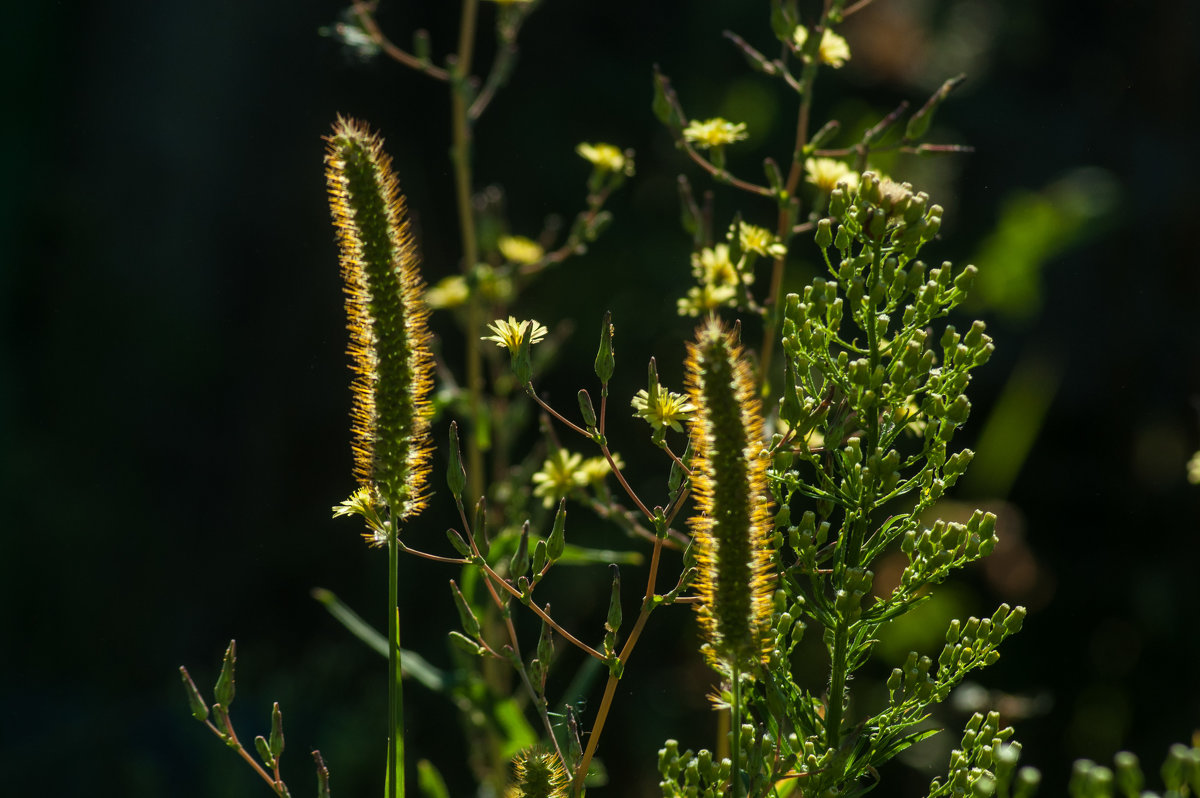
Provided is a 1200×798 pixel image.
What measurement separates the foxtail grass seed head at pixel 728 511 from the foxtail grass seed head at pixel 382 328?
162mm

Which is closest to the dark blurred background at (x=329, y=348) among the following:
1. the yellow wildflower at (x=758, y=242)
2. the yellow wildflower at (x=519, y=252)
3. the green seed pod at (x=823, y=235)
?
the yellow wildflower at (x=519, y=252)

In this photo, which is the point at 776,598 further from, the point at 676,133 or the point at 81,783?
the point at 81,783

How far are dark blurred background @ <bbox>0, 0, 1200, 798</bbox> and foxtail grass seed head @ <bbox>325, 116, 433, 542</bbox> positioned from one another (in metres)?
2.02

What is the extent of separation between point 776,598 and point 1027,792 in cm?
22

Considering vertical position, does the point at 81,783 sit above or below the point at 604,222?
below

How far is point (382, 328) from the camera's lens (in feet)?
2.00

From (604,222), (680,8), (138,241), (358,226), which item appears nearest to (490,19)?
(680,8)

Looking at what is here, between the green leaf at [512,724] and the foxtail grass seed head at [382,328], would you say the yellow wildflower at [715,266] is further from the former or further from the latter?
the green leaf at [512,724]

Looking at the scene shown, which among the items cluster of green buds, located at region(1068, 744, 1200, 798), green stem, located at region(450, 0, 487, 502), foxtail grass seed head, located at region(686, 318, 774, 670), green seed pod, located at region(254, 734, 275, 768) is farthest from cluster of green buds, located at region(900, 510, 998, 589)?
green stem, located at region(450, 0, 487, 502)

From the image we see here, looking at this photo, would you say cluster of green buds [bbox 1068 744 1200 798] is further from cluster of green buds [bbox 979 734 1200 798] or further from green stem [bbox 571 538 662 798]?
green stem [bbox 571 538 662 798]

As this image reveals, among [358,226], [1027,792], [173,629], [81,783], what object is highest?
[358,226]

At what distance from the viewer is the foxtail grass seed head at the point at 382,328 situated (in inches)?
24.0

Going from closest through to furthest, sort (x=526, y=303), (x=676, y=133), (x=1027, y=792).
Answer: (x=1027, y=792) < (x=676, y=133) < (x=526, y=303)

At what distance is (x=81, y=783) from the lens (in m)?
2.57
